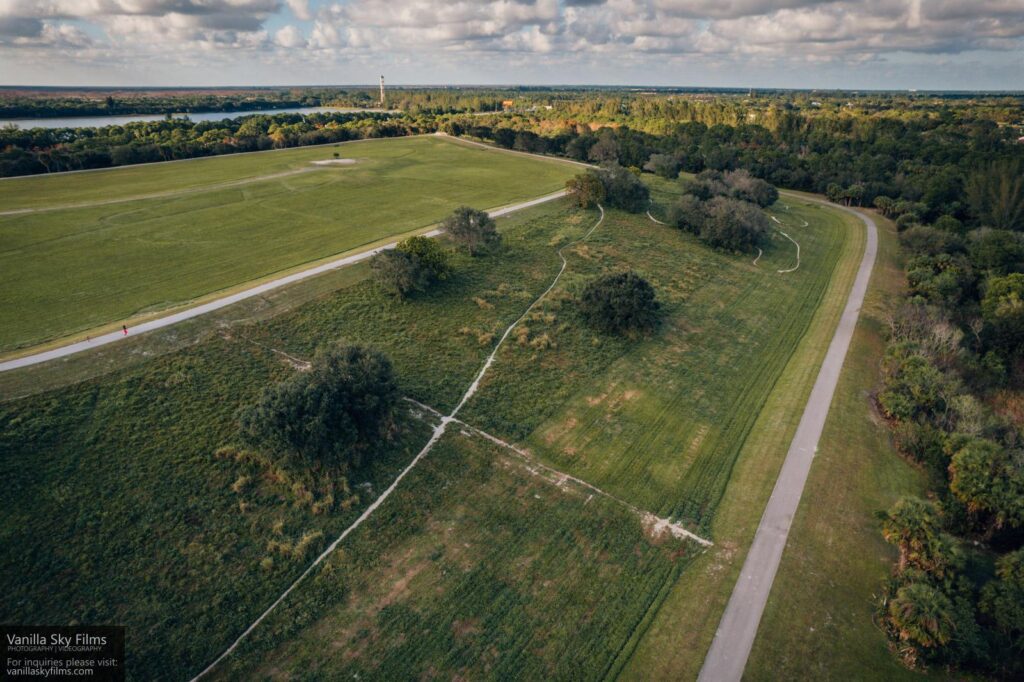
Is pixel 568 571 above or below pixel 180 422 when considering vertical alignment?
below

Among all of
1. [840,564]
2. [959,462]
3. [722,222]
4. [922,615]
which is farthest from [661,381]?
[722,222]

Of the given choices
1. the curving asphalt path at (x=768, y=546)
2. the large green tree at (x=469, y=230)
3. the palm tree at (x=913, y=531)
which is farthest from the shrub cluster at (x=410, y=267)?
the palm tree at (x=913, y=531)

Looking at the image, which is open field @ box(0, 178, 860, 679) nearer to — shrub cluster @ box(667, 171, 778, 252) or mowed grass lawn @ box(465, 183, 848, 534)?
mowed grass lawn @ box(465, 183, 848, 534)

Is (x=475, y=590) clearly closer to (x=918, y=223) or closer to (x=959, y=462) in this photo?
(x=959, y=462)

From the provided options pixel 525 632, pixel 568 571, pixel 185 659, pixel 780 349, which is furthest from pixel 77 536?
pixel 780 349

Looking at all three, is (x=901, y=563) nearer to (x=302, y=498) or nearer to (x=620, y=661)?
(x=620, y=661)

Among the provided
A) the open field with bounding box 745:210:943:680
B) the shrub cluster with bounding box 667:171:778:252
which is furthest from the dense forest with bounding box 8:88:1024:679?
the open field with bounding box 745:210:943:680

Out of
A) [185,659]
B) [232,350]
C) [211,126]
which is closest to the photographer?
[185,659]
